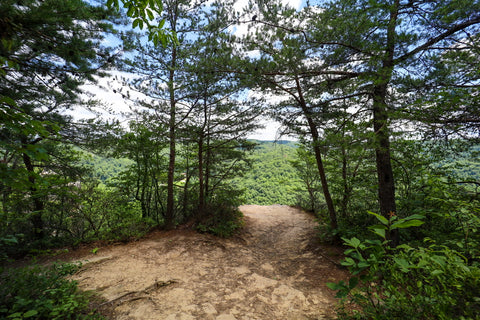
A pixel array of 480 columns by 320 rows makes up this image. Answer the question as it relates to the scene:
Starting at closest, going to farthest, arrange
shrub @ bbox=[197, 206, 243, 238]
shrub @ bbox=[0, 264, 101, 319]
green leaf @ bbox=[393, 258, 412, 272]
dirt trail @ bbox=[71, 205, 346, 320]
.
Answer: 1. green leaf @ bbox=[393, 258, 412, 272]
2. shrub @ bbox=[0, 264, 101, 319]
3. dirt trail @ bbox=[71, 205, 346, 320]
4. shrub @ bbox=[197, 206, 243, 238]

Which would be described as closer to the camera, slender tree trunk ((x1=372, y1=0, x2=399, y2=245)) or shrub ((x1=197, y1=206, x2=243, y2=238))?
slender tree trunk ((x1=372, y1=0, x2=399, y2=245))

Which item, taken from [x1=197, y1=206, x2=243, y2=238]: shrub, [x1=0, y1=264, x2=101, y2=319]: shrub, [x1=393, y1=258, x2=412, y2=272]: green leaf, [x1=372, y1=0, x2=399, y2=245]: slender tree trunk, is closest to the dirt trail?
[x1=197, y1=206, x2=243, y2=238]: shrub

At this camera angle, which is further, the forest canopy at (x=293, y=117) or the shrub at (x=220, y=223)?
the shrub at (x=220, y=223)

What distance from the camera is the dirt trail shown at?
2.67 meters

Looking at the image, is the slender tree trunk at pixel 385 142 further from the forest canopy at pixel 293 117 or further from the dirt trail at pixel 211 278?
the dirt trail at pixel 211 278

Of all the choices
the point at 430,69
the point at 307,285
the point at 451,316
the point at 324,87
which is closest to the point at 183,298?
the point at 307,285

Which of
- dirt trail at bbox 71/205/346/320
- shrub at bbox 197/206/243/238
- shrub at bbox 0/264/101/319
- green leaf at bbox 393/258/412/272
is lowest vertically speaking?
dirt trail at bbox 71/205/346/320

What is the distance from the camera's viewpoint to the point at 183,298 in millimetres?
2873

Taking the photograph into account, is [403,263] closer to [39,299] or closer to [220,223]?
[39,299]

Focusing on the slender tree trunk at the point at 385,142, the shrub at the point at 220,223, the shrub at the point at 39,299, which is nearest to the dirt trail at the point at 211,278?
the shrub at the point at 220,223

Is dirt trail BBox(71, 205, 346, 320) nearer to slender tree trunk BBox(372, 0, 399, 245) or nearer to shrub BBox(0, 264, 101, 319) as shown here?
shrub BBox(0, 264, 101, 319)

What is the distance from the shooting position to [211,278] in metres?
3.59

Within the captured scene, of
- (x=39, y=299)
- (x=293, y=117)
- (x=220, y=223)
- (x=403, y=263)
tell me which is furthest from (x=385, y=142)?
(x=39, y=299)

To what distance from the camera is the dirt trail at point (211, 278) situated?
8.75 ft
